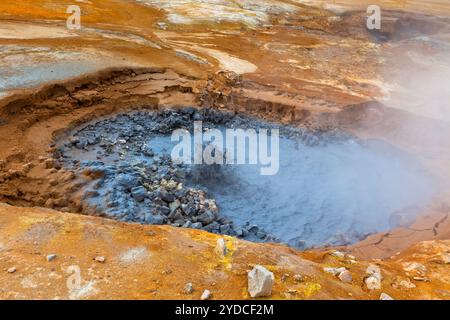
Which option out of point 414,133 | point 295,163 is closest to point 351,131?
point 414,133

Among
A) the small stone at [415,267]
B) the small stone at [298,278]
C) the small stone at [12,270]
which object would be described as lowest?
the small stone at [415,267]

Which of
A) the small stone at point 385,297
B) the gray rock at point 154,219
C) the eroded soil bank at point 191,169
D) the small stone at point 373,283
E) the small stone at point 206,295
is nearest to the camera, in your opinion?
the small stone at point 206,295

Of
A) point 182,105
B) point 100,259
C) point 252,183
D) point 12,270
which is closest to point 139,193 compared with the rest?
point 100,259

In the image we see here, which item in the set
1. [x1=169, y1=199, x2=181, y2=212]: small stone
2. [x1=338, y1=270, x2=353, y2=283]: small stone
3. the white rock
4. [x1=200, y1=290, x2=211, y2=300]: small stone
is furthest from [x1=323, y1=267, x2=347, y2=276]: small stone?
[x1=169, y1=199, x2=181, y2=212]: small stone

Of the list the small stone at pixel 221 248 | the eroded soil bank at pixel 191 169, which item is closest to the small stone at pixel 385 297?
the small stone at pixel 221 248

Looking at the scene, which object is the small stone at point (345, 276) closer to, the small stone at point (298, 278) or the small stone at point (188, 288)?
the small stone at point (298, 278)

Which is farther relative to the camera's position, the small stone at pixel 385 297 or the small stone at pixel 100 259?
the small stone at pixel 100 259
